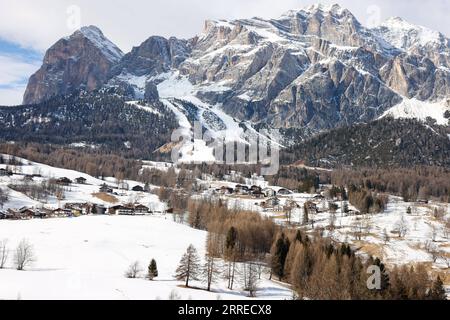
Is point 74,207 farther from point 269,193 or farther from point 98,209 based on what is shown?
point 269,193

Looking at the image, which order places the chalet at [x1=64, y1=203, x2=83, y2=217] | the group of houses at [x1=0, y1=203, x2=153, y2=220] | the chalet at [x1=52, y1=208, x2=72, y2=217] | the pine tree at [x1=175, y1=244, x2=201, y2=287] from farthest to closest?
1. the chalet at [x1=64, y1=203, x2=83, y2=217]
2. the chalet at [x1=52, y1=208, x2=72, y2=217]
3. the group of houses at [x1=0, y1=203, x2=153, y2=220]
4. the pine tree at [x1=175, y1=244, x2=201, y2=287]

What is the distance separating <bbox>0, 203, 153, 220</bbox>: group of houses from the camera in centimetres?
11456

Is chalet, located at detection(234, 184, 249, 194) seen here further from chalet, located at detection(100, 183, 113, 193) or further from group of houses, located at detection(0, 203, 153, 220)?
group of houses, located at detection(0, 203, 153, 220)

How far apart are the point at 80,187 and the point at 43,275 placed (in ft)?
412

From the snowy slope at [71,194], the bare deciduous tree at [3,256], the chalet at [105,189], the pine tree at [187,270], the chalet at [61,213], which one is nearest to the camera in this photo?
the pine tree at [187,270]

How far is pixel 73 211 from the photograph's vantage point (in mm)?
123938

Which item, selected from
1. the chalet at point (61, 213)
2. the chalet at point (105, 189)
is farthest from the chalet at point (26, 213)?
the chalet at point (105, 189)

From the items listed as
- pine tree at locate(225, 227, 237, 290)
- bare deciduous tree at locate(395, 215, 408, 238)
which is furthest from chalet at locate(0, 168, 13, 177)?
bare deciduous tree at locate(395, 215, 408, 238)

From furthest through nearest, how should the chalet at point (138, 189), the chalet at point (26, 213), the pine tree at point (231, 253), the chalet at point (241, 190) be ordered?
1. the chalet at point (241, 190)
2. the chalet at point (138, 189)
3. the chalet at point (26, 213)
4. the pine tree at point (231, 253)

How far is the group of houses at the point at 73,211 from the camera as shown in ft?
376

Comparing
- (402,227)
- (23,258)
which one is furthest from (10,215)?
(402,227)

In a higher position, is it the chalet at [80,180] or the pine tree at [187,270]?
the chalet at [80,180]

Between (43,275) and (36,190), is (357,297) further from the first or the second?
(36,190)

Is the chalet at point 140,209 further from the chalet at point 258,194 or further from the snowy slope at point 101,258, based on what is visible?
the chalet at point 258,194
